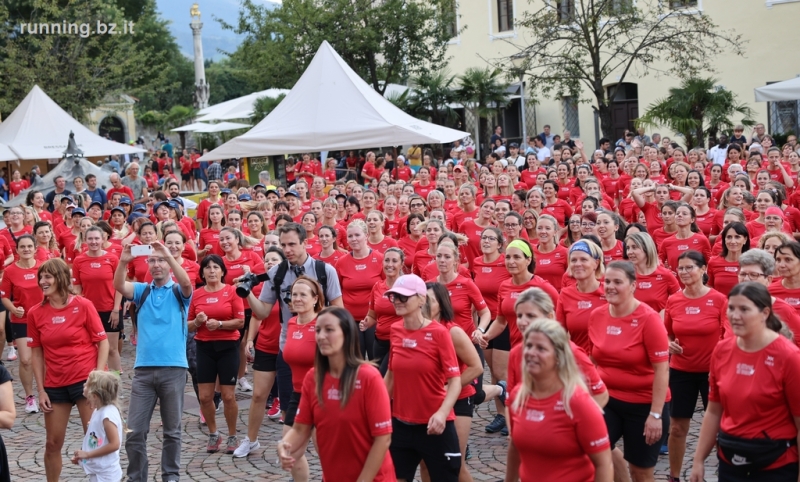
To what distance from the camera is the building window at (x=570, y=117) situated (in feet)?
114

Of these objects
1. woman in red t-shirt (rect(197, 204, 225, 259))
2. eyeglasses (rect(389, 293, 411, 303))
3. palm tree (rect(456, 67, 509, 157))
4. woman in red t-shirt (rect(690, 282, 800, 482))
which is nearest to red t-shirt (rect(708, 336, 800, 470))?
woman in red t-shirt (rect(690, 282, 800, 482))

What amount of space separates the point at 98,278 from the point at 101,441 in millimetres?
4441

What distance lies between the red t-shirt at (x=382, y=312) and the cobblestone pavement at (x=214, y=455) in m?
1.19

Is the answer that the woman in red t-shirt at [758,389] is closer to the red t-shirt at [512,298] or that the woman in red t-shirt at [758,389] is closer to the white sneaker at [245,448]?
the red t-shirt at [512,298]

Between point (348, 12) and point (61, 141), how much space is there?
9.42 meters

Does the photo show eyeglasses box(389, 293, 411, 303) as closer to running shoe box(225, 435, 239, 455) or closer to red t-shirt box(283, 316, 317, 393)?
red t-shirt box(283, 316, 317, 393)

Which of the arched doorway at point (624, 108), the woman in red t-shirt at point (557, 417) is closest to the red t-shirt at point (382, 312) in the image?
the woman in red t-shirt at point (557, 417)

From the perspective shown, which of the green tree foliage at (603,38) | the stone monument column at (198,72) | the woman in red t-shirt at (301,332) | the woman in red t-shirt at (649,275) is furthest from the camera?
the stone monument column at (198,72)

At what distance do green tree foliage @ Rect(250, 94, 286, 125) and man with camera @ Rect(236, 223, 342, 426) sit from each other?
1003 inches

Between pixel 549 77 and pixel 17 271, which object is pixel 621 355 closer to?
pixel 17 271

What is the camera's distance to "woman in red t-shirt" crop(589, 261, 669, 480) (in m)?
6.00

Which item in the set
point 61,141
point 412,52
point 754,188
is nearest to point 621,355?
point 754,188

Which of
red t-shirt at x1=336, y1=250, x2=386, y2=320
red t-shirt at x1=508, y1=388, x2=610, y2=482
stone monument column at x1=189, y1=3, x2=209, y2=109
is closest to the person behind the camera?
red t-shirt at x1=508, y1=388, x2=610, y2=482

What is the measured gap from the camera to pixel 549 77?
2605 cm
